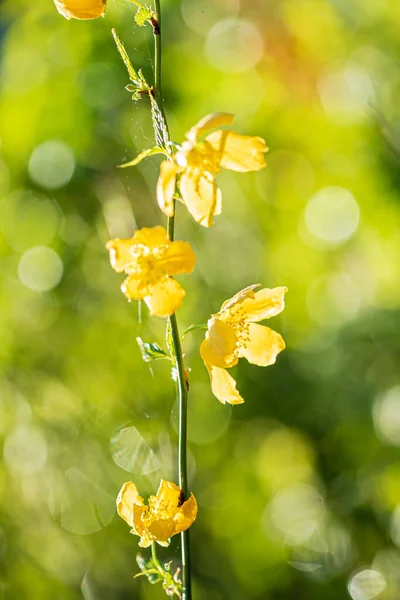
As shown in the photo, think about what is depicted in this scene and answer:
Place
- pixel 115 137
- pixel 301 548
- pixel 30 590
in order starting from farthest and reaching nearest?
1. pixel 115 137
2. pixel 30 590
3. pixel 301 548

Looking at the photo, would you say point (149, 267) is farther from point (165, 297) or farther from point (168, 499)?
point (168, 499)

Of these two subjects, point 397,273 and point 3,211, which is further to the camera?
point 3,211

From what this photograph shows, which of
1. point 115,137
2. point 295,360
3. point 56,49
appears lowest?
point 295,360

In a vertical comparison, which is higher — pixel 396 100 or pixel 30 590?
pixel 396 100

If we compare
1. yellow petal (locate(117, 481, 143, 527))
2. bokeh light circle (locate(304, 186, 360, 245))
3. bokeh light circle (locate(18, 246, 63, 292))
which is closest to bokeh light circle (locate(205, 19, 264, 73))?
bokeh light circle (locate(304, 186, 360, 245))

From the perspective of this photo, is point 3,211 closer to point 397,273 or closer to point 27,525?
point 27,525

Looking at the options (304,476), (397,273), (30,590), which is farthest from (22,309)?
(397,273)

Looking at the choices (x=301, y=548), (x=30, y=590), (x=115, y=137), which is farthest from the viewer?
(x=115, y=137)
